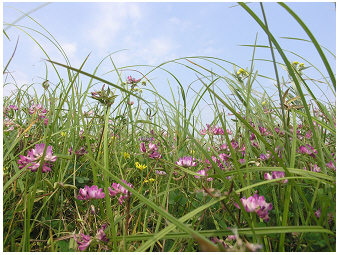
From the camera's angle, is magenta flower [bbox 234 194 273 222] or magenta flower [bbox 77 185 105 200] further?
magenta flower [bbox 77 185 105 200]

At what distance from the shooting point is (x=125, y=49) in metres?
2.04

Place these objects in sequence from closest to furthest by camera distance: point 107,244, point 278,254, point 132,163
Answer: point 278,254 < point 107,244 < point 132,163

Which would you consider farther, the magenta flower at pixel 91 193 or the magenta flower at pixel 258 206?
the magenta flower at pixel 91 193

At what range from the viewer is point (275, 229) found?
2.29ft

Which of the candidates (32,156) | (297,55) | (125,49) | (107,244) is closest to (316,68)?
(297,55)

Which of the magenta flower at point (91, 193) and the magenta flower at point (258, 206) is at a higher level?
the magenta flower at point (91, 193)

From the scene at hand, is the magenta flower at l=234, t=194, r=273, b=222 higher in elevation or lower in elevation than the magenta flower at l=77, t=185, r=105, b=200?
lower

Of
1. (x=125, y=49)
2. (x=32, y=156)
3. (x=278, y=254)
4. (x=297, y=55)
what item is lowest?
(x=278, y=254)

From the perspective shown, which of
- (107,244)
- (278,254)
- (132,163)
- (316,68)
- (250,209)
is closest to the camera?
(278,254)

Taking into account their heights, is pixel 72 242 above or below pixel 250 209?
below

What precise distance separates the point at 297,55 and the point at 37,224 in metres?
1.81

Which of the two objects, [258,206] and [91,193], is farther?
[91,193]

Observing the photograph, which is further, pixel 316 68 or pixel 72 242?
pixel 316 68

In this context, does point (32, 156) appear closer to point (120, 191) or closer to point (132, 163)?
point (120, 191)
